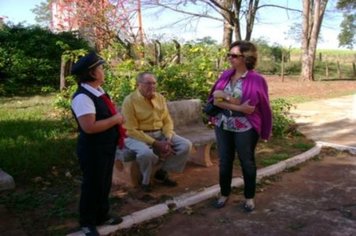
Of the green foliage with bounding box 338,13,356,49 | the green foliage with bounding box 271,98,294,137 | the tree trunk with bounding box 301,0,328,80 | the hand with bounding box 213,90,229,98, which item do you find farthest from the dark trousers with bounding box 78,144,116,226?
the green foliage with bounding box 338,13,356,49

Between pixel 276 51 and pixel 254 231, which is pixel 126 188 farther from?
pixel 276 51

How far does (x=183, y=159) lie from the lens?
5219 mm

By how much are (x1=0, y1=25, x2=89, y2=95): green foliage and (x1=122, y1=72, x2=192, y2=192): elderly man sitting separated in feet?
25.2

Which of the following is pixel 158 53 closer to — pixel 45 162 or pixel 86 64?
pixel 45 162

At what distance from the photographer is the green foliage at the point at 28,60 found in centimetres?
1241

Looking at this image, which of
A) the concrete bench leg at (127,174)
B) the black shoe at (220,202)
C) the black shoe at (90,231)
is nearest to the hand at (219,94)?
the black shoe at (220,202)

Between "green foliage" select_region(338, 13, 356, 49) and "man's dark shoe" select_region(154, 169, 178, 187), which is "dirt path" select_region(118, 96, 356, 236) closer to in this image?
"man's dark shoe" select_region(154, 169, 178, 187)

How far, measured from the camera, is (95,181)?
12.2 ft

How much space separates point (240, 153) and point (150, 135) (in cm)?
118

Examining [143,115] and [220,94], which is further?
[143,115]

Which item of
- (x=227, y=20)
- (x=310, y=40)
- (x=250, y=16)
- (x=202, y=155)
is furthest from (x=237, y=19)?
(x=310, y=40)

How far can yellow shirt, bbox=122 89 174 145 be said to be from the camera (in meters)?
4.97

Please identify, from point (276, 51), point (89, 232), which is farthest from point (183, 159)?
point (276, 51)

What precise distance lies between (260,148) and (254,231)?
3.35 meters
